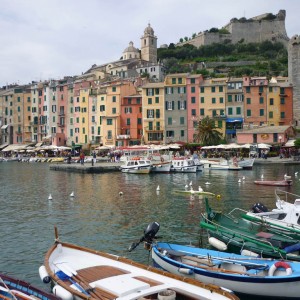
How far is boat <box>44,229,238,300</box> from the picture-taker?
11.3 m

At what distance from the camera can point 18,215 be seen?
2703cm

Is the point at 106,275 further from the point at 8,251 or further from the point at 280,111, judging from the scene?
the point at 280,111

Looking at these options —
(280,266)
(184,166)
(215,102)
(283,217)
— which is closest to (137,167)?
(184,166)

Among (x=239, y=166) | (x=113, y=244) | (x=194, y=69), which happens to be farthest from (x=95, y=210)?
(x=194, y=69)

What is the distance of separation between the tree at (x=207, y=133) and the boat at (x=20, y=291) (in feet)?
213

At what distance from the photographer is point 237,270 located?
1371cm

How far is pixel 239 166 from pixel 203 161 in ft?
17.9

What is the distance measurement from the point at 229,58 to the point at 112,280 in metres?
125

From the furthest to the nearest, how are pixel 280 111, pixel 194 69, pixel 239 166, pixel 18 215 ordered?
pixel 194 69, pixel 280 111, pixel 239 166, pixel 18 215

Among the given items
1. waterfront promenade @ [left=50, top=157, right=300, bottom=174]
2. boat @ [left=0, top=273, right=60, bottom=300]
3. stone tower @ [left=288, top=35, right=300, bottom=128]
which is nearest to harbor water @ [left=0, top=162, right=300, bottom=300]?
boat @ [left=0, top=273, right=60, bottom=300]

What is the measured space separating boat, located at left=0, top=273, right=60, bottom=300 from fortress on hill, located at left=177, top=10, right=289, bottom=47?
142668 mm

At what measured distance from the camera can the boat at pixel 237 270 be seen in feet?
41.1

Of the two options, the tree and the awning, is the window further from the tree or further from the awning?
the awning

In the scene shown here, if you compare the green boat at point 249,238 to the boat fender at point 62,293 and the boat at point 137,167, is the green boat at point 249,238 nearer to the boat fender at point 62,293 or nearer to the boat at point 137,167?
the boat fender at point 62,293
